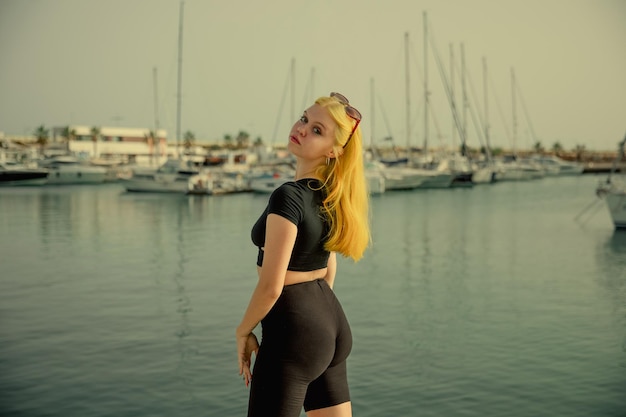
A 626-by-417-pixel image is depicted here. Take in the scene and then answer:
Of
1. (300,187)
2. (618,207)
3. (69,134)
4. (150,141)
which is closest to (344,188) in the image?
(300,187)

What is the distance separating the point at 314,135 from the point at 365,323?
8.57m

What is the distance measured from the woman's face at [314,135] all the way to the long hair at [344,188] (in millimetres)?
24

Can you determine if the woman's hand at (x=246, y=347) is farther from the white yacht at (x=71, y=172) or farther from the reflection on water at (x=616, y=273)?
the white yacht at (x=71, y=172)

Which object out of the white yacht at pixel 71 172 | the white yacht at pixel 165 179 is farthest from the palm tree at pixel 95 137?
the white yacht at pixel 165 179

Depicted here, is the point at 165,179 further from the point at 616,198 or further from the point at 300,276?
the point at 300,276

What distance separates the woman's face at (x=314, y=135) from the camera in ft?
9.71

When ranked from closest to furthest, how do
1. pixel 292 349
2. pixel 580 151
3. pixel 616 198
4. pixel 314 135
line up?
pixel 292 349
pixel 314 135
pixel 616 198
pixel 580 151

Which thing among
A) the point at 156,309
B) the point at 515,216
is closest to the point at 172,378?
the point at 156,309

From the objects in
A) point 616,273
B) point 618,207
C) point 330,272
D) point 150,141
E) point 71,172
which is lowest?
point 616,273

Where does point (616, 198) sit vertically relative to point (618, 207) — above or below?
above

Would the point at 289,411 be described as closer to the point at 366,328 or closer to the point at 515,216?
the point at 366,328

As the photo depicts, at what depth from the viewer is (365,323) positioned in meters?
11.3

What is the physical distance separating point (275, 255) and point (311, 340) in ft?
1.19

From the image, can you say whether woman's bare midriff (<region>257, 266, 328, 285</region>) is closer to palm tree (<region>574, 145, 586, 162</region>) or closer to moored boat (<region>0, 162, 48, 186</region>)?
moored boat (<region>0, 162, 48, 186</region>)
